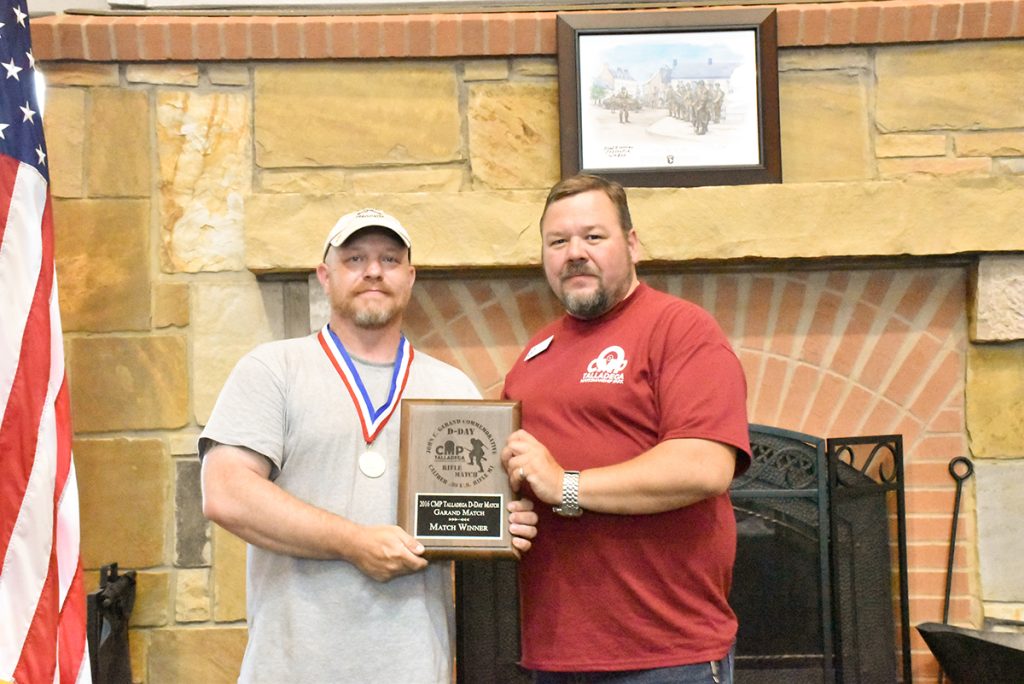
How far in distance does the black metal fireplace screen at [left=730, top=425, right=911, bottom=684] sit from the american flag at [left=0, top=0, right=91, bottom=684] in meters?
1.56

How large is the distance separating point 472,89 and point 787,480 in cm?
125

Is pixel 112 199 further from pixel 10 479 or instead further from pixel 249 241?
pixel 10 479

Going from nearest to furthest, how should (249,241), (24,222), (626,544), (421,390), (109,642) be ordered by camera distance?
(626,544), (421,390), (24,222), (109,642), (249,241)

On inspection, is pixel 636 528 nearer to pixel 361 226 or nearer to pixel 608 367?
pixel 608 367

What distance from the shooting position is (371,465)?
6.32 ft

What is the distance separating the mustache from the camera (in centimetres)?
194

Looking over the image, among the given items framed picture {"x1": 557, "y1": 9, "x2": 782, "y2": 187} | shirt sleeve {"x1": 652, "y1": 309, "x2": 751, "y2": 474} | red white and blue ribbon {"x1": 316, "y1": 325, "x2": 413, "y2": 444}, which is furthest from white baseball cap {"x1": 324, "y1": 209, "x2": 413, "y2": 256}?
framed picture {"x1": 557, "y1": 9, "x2": 782, "y2": 187}

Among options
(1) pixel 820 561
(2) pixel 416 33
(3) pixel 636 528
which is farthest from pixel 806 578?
(2) pixel 416 33

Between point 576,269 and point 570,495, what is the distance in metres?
0.43

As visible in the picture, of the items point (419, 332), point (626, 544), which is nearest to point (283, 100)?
point (419, 332)

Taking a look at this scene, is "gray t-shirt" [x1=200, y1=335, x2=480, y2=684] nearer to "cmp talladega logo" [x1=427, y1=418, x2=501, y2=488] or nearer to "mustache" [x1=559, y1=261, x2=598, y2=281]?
"cmp talladega logo" [x1=427, y1=418, x2=501, y2=488]

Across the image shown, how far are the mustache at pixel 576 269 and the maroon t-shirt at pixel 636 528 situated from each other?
0.11 meters

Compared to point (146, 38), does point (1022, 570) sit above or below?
below

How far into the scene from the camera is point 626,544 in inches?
71.6
